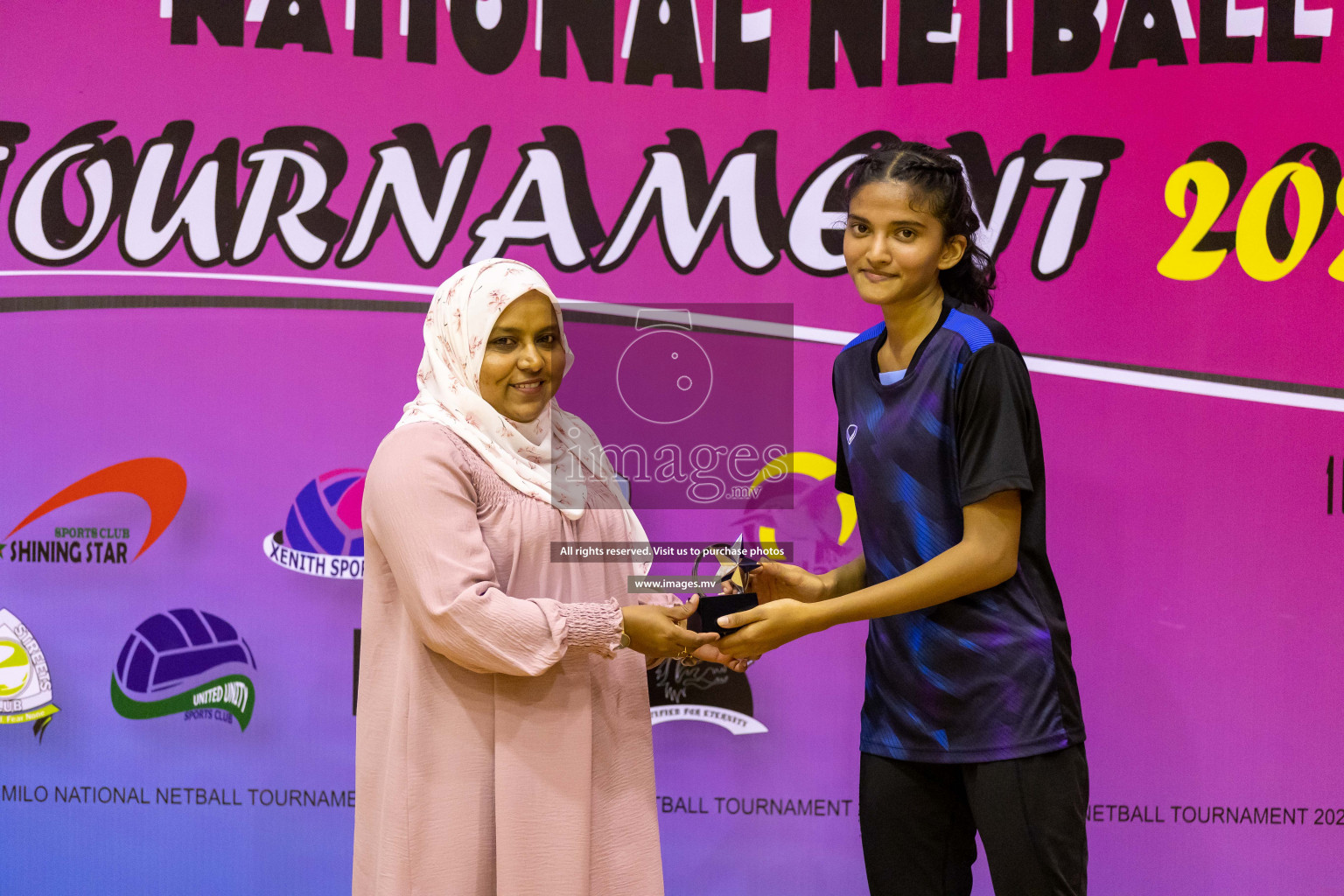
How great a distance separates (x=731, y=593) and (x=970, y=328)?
612 mm

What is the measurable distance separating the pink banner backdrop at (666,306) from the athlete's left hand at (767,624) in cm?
82

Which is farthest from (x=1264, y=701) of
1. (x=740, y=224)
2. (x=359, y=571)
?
(x=359, y=571)

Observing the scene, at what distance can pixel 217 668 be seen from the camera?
283cm

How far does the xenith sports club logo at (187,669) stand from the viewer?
2.83 m

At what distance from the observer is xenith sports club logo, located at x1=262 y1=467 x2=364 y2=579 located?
281 cm

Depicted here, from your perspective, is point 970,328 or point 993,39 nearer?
point 970,328

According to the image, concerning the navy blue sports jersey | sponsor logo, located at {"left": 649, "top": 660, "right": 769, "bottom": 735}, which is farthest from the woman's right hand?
sponsor logo, located at {"left": 649, "top": 660, "right": 769, "bottom": 735}

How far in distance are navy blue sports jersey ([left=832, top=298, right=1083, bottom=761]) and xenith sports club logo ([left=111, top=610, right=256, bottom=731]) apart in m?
1.83

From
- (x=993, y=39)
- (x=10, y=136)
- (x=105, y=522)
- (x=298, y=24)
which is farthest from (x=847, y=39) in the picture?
(x=105, y=522)

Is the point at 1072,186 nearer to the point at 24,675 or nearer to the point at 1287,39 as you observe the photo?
the point at 1287,39

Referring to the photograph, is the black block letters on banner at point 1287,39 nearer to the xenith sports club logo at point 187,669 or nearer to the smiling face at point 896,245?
the smiling face at point 896,245

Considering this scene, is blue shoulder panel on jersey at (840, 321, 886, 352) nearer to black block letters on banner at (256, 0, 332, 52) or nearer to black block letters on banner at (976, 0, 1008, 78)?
black block letters on banner at (976, 0, 1008, 78)

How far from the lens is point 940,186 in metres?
1.79

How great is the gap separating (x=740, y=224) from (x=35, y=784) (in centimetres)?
245
